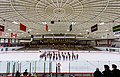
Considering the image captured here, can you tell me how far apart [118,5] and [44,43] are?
1152 inches

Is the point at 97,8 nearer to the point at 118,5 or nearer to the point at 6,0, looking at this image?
the point at 118,5

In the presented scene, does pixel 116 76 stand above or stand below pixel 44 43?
below

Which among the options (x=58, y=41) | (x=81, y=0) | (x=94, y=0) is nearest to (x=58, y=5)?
(x=81, y=0)

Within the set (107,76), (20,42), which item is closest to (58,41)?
(20,42)

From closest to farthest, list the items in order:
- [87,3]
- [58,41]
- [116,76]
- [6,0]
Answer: [116,76]
[6,0]
[87,3]
[58,41]

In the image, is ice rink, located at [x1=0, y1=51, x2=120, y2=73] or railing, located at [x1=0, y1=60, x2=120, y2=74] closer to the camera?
ice rink, located at [x1=0, y1=51, x2=120, y2=73]

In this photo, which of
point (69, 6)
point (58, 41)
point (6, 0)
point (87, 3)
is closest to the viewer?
point (6, 0)

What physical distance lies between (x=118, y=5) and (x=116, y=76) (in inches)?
301

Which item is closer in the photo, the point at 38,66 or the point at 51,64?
the point at 51,64

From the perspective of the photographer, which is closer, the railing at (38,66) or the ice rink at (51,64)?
the ice rink at (51,64)

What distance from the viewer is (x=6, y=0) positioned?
28.5ft

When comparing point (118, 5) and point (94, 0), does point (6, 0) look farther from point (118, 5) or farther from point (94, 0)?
point (118, 5)

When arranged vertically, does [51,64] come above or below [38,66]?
above

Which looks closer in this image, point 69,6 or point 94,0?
point 94,0
